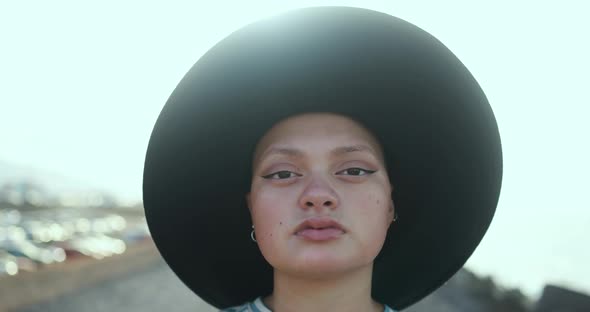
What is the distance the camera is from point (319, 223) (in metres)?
2.26

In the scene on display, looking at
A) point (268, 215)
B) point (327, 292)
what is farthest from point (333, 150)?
point (327, 292)

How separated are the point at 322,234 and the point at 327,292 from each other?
274mm

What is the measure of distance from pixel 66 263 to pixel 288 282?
1788cm

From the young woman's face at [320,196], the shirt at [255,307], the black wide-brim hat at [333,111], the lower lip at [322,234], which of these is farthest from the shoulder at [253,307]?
the lower lip at [322,234]

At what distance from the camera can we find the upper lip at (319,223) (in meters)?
2.26

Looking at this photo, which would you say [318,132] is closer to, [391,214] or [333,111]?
[333,111]

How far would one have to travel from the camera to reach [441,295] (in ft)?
52.0

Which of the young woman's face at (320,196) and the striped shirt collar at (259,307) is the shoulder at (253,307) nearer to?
the striped shirt collar at (259,307)

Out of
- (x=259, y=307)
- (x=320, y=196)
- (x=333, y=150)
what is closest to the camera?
(x=320, y=196)

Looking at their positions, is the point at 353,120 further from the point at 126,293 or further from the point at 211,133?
the point at 126,293

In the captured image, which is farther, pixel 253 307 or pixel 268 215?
pixel 253 307

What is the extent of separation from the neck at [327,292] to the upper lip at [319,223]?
208 mm

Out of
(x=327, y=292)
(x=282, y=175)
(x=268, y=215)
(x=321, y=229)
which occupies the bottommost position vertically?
(x=327, y=292)

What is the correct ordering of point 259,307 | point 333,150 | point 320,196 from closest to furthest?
point 320,196 → point 333,150 → point 259,307
